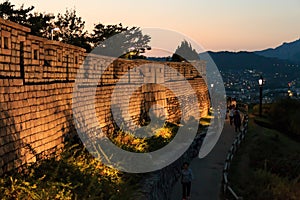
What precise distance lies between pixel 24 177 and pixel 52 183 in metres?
1.04

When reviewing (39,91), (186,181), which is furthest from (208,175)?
(39,91)

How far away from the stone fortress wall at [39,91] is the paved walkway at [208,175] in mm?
3585

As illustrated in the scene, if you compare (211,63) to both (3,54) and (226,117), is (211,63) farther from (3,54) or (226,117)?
(3,54)

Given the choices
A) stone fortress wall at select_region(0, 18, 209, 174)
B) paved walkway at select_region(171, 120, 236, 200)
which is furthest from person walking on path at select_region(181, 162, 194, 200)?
stone fortress wall at select_region(0, 18, 209, 174)

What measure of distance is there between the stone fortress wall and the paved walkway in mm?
3585

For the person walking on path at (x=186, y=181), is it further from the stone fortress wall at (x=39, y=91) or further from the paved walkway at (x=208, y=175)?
the stone fortress wall at (x=39, y=91)

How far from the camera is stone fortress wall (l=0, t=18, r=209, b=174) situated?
8.46 metres

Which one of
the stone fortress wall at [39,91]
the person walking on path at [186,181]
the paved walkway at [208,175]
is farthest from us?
the paved walkway at [208,175]

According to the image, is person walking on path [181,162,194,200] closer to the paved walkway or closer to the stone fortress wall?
the paved walkway

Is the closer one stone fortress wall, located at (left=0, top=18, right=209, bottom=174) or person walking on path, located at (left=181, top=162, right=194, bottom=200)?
stone fortress wall, located at (left=0, top=18, right=209, bottom=174)

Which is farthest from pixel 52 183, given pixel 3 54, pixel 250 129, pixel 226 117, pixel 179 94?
pixel 226 117

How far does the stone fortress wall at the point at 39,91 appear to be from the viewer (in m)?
8.46

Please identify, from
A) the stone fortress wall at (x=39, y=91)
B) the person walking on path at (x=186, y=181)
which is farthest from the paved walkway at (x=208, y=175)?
the stone fortress wall at (x=39, y=91)

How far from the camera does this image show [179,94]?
84.9 ft
